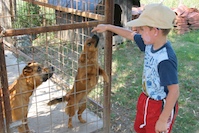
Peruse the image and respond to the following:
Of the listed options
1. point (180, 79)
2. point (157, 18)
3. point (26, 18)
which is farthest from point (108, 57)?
point (26, 18)

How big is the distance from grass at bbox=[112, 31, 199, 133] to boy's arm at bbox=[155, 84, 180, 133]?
6.07 ft

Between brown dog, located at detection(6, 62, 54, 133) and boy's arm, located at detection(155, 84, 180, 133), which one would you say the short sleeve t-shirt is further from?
brown dog, located at detection(6, 62, 54, 133)

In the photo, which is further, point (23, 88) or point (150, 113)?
point (23, 88)

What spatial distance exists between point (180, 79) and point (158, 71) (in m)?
3.64

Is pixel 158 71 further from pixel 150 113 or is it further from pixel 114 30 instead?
pixel 114 30

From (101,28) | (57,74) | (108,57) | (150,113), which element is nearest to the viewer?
(150,113)

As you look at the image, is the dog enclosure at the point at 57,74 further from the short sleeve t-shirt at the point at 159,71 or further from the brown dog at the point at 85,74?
the short sleeve t-shirt at the point at 159,71

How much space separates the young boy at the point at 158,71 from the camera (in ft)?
Result: 7.77

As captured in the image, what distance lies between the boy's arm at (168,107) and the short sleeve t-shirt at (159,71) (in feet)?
0.20

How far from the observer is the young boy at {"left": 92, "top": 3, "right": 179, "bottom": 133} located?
7.77 ft

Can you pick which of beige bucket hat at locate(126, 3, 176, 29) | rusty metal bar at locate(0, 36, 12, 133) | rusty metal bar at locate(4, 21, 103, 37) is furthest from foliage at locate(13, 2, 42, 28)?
beige bucket hat at locate(126, 3, 176, 29)

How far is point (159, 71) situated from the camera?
8.05 ft

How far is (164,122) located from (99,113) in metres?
2.27

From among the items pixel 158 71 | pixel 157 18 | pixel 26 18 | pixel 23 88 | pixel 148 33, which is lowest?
pixel 23 88
